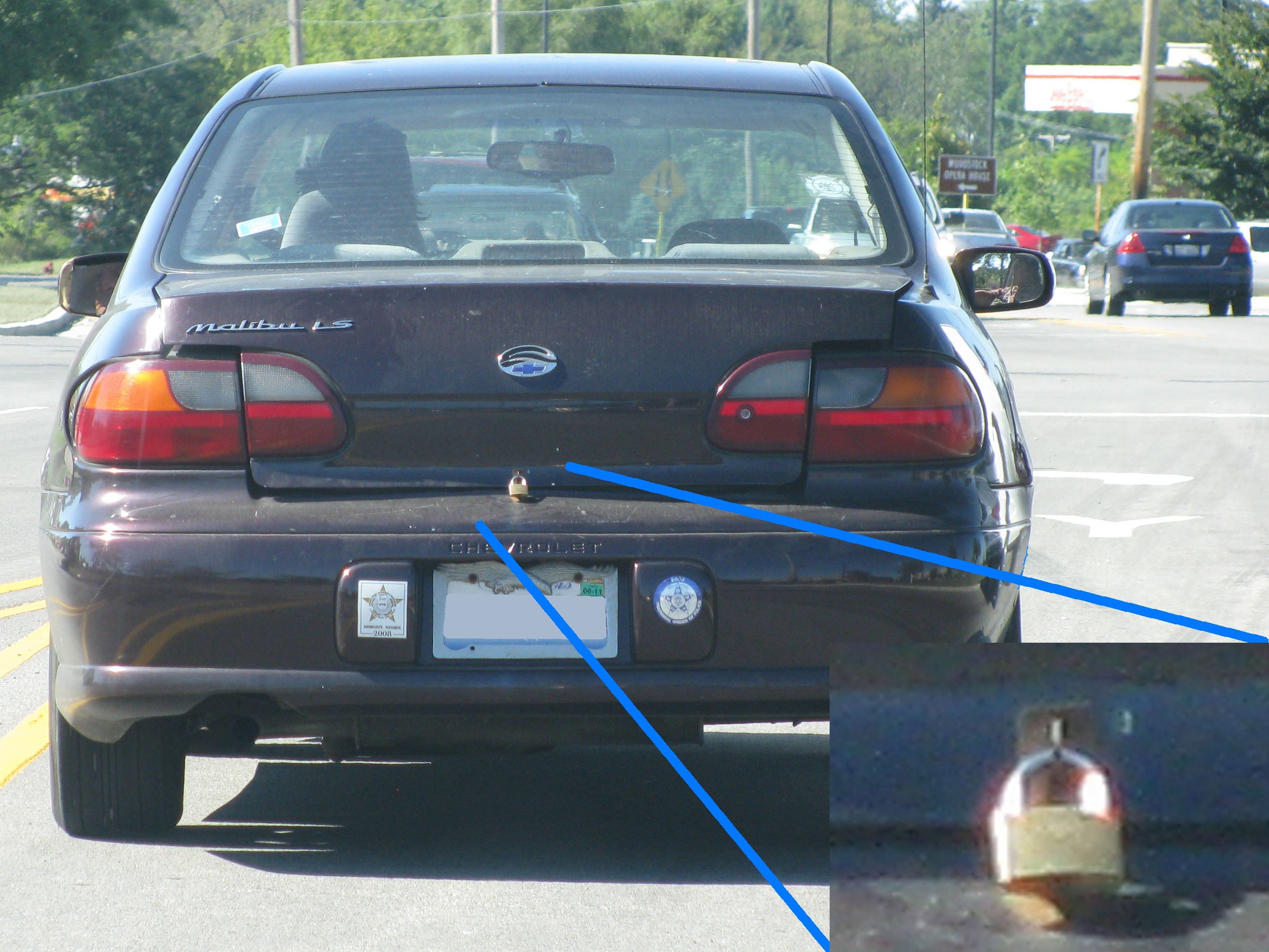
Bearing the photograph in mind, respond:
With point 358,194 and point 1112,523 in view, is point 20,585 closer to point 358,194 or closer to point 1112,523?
point 358,194

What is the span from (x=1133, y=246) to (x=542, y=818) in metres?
22.8

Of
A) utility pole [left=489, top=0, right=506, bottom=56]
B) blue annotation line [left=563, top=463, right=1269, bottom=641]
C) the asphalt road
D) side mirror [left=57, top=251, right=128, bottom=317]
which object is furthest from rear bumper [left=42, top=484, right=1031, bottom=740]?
utility pole [left=489, top=0, right=506, bottom=56]

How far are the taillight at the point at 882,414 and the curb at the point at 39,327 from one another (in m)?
21.8

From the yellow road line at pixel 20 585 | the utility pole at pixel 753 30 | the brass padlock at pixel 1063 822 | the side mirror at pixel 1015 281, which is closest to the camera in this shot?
the brass padlock at pixel 1063 822

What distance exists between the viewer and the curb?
24.1m

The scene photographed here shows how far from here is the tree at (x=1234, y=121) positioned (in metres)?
37.5

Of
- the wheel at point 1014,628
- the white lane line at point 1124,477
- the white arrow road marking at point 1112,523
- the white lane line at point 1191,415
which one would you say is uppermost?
the wheel at point 1014,628

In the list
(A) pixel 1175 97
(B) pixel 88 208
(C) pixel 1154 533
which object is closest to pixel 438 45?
(B) pixel 88 208

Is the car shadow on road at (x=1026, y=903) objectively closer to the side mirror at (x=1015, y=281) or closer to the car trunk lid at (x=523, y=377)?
the car trunk lid at (x=523, y=377)

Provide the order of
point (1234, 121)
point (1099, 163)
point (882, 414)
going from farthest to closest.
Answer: point (1099, 163), point (1234, 121), point (882, 414)

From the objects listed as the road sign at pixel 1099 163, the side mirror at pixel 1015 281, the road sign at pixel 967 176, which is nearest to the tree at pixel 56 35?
Result: the road sign at pixel 967 176

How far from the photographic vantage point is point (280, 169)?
3.83m

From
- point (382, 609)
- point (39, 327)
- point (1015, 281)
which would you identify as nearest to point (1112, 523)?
point (1015, 281)

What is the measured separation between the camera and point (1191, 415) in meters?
12.5
